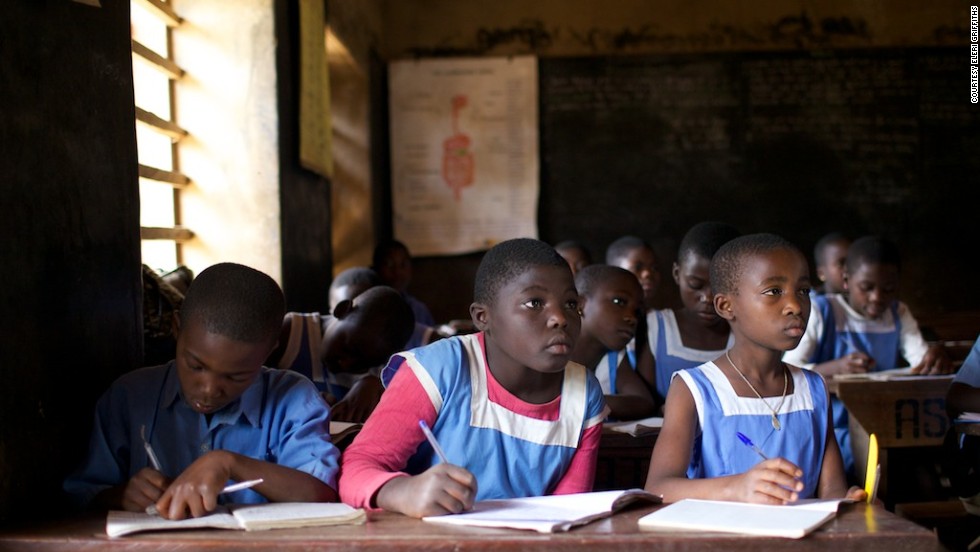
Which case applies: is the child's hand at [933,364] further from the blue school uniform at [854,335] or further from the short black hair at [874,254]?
the short black hair at [874,254]

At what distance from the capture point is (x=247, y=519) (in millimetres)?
1273

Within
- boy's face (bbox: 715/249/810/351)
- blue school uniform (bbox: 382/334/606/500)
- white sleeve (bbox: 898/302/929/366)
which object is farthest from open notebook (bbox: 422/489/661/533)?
white sleeve (bbox: 898/302/929/366)

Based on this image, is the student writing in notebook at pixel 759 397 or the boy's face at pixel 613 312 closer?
the student writing in notebook at pixel 759 397

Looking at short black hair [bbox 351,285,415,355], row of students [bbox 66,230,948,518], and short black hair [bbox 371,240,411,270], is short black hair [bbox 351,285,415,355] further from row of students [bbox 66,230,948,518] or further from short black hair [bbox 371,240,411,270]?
short black hair [bbox 371,240,411,270]

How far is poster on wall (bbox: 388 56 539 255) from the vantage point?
6145mm

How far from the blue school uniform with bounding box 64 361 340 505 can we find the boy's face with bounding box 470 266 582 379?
34 centimetres

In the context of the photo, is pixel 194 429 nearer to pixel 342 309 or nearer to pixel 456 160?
pixel 342 309

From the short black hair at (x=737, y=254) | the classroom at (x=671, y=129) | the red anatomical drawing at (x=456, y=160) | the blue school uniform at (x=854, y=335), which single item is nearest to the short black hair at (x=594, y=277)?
the short black hair at (x=737, y=254)

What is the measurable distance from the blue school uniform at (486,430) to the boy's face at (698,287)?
4.32 feet

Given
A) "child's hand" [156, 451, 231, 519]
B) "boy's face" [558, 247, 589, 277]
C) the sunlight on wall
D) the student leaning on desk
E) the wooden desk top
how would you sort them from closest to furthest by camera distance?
1. the wooden desk top
2. "child's hand" [156, 451, 231, 519]
3. the student leaning on desk
4. the sunlight on wall
5. "boy's face" [558, 247, 589, 277]

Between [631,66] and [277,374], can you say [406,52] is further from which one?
[277,374]

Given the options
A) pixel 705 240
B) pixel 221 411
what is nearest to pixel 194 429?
pixel 221 411

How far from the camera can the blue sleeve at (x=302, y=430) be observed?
1.60 m

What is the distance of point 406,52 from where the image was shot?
6.22 m
